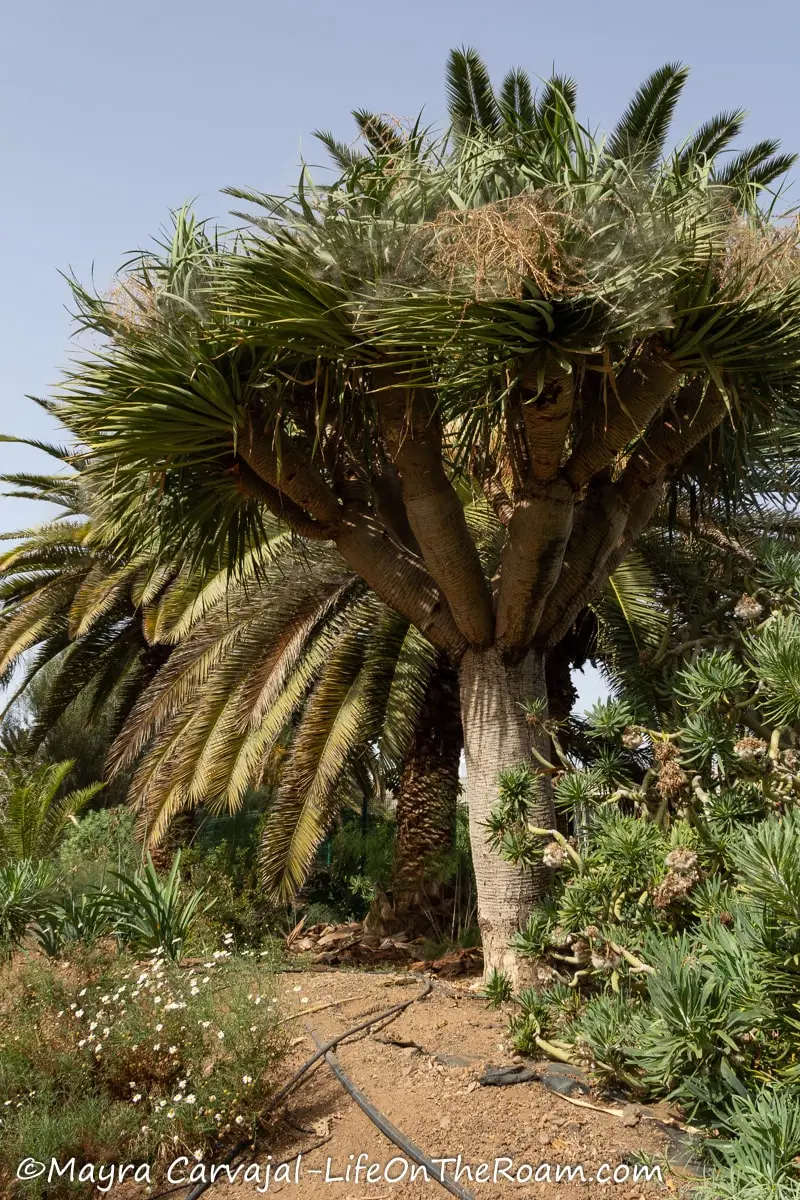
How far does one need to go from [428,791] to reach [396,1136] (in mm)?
5258

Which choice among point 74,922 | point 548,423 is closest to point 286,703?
point 74,922

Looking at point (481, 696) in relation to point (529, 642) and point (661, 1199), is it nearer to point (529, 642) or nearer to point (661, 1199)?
→ point (529, 642)

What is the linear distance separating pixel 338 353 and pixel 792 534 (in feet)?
15.9

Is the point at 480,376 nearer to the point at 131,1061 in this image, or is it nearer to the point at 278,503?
the point at 278,503

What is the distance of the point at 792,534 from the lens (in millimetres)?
8227

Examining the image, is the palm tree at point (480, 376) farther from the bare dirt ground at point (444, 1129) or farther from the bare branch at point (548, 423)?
the bare dirt ground at point (444, 1129)

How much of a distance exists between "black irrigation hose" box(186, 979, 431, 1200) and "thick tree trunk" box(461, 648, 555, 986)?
1.66 feet

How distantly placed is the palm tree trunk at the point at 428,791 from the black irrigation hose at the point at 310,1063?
298cm

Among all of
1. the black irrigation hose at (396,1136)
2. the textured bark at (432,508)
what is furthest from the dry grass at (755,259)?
the black irrigation hose at (396,1136)

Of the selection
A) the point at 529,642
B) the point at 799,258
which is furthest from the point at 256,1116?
the point at 799,258

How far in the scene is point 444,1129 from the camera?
371 cm

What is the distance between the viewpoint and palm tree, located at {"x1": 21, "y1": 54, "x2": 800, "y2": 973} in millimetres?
4453

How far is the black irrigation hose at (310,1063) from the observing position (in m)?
3.86

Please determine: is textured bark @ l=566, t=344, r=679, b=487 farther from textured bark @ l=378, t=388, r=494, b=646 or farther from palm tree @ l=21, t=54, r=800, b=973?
textured bark @ l=378, t=388, r=494, b=646
